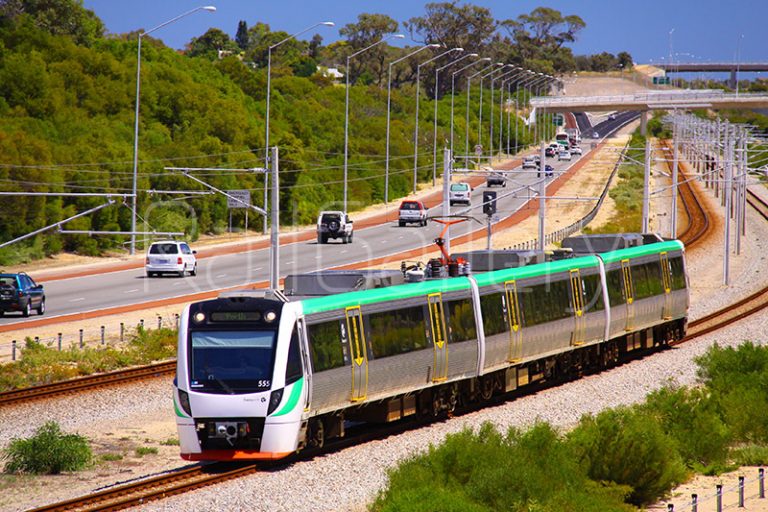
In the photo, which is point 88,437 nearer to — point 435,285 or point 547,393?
point 435,285

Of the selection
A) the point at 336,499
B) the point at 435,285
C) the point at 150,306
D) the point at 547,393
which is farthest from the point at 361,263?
the point at 336,499

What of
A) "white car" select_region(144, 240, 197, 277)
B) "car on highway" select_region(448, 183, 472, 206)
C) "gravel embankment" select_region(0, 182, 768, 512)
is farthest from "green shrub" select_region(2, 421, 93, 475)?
"car on highway" select_region(448, 183, 472, 206)

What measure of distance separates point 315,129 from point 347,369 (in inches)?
3663

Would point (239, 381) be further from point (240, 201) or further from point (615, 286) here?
point (240, 201)

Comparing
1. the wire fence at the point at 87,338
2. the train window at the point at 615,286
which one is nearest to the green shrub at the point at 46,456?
the wire fence at the point at 87,338

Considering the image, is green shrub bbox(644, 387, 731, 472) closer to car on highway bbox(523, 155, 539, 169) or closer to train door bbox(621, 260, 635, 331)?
train door bbox(621, 260, 635, 331)

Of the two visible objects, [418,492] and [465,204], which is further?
[465,204]

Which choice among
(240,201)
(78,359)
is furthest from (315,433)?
(240,201)

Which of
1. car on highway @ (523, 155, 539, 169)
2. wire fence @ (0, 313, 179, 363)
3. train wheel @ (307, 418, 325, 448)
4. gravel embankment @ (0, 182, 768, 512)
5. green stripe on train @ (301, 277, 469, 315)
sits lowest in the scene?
wire fence @ (0, 313, 179, 363)

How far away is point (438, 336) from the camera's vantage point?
23.8m

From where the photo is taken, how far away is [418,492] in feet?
48.0

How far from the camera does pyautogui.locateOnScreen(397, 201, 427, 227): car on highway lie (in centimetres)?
8756

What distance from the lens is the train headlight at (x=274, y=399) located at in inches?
735

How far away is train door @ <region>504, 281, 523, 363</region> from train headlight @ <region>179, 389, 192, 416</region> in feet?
31.3
